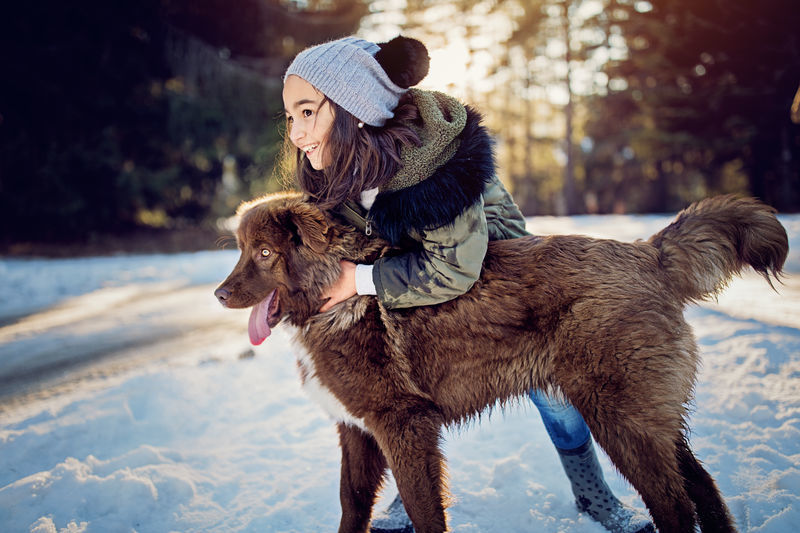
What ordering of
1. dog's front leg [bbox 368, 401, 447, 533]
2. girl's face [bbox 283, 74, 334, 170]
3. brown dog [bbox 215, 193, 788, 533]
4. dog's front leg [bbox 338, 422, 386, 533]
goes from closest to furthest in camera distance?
brown dog [bbox 215, 193, 788, 533] < dog's front leg [bbox 368, 401, 447, 533] < girl's face [bbox 283, 74, 334, 170] < dog's front leg [bbox 338, 422, 386, 533]

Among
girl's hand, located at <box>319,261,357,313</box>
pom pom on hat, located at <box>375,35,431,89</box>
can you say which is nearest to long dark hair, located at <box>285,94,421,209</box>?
pom pom on hat, located at <box>375,35,431,89</box>

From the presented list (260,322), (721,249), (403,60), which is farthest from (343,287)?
(721,249)

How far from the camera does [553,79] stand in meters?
27.9

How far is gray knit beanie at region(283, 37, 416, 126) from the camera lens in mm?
2135

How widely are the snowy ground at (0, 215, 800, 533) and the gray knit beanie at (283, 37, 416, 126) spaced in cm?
150

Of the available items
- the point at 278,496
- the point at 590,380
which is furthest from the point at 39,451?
the point at 590,380

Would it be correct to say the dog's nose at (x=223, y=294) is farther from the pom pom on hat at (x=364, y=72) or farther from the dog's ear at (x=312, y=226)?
the pom pom on hat at (x=364, y=72)

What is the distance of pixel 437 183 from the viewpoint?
2.04m

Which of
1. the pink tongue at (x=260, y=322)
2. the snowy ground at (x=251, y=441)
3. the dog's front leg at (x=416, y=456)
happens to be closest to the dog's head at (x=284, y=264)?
the pink tongue at (x=260, y=322)

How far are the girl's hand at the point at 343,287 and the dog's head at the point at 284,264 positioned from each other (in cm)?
3

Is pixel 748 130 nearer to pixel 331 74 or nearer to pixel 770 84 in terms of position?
pixel 770 84

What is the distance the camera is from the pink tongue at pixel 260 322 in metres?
2.23

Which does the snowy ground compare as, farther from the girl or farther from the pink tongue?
the girl

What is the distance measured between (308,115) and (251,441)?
2.38m
